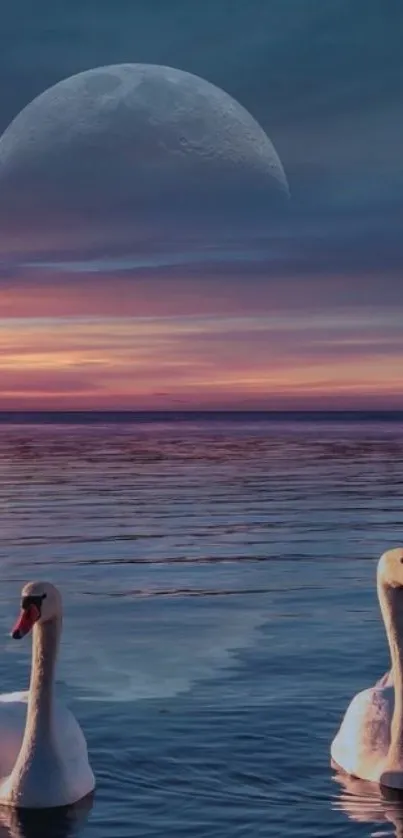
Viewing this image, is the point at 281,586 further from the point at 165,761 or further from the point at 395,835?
the point at 395,835

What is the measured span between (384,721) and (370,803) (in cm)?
87

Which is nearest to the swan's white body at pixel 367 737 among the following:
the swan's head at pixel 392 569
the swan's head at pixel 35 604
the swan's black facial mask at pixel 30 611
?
the swan's head at pixel 392 569

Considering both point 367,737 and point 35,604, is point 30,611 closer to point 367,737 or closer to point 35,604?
point 35,604

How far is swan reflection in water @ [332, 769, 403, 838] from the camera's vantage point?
411 inches

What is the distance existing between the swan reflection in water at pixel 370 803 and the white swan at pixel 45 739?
1.86 metres

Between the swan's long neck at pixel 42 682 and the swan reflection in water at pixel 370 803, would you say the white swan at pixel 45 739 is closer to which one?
the swan's long neck at pixel 42 682

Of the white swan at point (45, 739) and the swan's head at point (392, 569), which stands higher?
the swan's head at point (392, 569)

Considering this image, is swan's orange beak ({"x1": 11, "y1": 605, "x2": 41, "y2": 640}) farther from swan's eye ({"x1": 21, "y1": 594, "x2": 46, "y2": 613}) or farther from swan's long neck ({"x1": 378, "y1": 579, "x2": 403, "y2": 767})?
swan's long neck ({"x1": 378, "y1": 579, "x2": 403, "y2": 767})

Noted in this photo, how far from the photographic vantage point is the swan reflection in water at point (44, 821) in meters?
10.3

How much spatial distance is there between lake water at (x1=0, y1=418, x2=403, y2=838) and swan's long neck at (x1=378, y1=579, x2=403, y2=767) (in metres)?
0.41

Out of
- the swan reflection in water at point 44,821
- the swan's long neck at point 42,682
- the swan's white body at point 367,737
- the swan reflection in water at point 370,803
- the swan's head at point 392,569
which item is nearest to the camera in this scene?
the swan reflection in water at point 44,821

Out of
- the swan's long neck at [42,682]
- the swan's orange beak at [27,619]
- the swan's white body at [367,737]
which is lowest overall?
the swan's white body at [367,737]

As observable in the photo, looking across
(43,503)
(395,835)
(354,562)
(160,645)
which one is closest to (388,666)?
(160,645)

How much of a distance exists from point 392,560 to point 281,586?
10.8 metres
